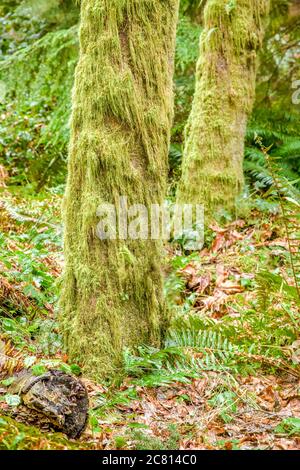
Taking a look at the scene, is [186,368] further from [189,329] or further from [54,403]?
[54,403]

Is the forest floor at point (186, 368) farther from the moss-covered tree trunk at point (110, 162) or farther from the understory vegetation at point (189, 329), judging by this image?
the moss-covered tree trunk at point (110, 162)

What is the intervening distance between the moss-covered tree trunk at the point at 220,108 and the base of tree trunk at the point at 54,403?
12.1 ft

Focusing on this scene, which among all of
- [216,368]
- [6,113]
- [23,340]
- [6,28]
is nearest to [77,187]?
[23,340]

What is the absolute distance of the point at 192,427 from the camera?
2836mm

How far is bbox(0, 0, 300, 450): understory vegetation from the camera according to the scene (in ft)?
8.99

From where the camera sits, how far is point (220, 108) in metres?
6.10

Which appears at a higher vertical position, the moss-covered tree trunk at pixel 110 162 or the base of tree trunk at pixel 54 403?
the moss-covered tree trunk at pixel 110 162

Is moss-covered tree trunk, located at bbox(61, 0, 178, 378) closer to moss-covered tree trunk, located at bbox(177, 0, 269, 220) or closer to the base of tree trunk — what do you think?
the base of tree trunk

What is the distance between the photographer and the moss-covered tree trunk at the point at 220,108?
6055 millimetres

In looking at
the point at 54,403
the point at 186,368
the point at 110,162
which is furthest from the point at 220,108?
the point at 54,403

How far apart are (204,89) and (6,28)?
20.0 feet

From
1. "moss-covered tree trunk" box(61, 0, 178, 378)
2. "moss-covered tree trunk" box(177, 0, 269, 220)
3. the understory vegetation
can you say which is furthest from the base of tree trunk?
"moss-covered tree trunk" box(177, 0, 269, 220)

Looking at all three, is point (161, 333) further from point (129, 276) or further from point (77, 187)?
point (77, 187)

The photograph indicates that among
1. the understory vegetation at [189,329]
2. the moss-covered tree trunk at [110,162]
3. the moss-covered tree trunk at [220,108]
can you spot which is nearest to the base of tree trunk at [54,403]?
the understory vegetation at [189,329]
